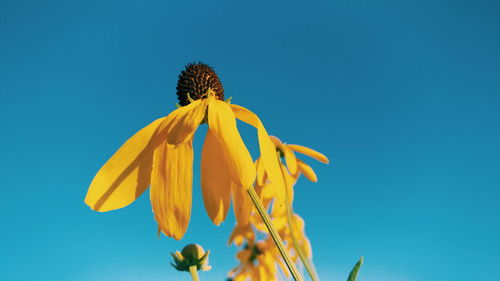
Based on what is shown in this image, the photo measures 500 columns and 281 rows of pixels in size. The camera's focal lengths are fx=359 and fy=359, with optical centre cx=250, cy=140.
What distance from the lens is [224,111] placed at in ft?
3.16

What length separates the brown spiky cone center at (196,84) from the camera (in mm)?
1404

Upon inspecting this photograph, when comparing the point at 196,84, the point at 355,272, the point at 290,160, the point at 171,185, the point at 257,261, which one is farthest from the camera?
the point at 257,261

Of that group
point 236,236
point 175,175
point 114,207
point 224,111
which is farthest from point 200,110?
point 236,236

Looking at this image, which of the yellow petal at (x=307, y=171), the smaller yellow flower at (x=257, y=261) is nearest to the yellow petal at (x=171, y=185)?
the yellow petal at (x=307, y=171)

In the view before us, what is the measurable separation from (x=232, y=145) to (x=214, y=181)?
0.26 meters

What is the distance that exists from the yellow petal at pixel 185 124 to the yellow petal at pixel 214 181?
0.40ft

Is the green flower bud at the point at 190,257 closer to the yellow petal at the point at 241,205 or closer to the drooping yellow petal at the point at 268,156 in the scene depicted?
the yellow petal at the point at 241,205

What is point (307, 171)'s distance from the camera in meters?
2.06

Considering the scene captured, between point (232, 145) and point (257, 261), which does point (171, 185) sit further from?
point (257, 261)

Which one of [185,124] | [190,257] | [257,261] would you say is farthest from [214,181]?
[257,261]

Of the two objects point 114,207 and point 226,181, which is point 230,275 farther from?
point 114,207

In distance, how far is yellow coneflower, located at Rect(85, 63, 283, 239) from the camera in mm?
806

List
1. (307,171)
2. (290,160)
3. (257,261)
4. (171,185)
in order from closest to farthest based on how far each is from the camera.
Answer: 1. (171,185)
2. (290,160)
3. (307,171)
4. (257,261)

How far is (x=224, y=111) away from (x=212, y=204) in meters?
0.26
